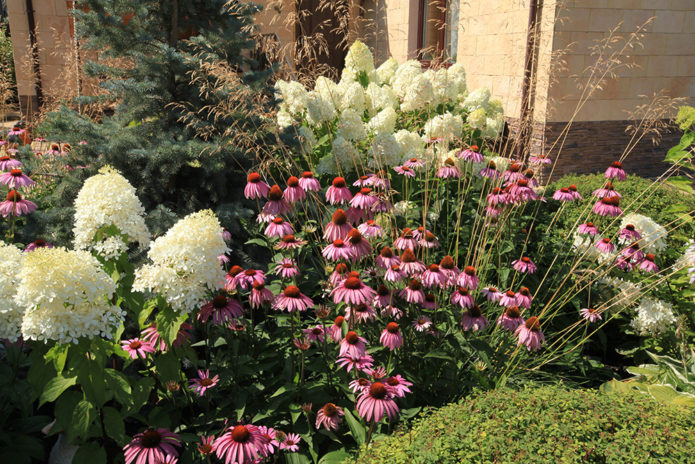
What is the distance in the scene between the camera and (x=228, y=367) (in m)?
2.15

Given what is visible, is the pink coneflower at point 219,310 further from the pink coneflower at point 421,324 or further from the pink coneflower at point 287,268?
the pink coneflower at point 421,324

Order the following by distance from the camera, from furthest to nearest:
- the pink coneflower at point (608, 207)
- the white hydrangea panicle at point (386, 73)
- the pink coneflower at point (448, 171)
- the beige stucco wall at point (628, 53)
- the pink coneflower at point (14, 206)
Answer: the beige stucco wall at point (628, 53), the white hydrangea panicle at point (386, 73), the pink coneflower at point (448, 171), the pink coneflower at point (608, 207), the pink coneflower at point (14, 206)

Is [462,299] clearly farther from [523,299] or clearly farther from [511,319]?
[523,299]

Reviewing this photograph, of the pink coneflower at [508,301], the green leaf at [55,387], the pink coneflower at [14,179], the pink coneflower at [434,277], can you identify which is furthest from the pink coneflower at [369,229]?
the pink coneflower at [14,179]

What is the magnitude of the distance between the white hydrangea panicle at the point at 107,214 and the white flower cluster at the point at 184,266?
0.24m

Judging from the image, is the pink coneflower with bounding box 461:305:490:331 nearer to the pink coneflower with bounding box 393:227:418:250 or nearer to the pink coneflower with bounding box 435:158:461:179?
the pink coneflower with bounding box 393:227:418:250

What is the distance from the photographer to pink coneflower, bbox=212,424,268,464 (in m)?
1.68

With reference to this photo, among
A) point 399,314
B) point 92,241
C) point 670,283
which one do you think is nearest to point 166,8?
point 92,241

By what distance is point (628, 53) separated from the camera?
22.5 ft

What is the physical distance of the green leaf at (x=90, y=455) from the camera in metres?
1.86

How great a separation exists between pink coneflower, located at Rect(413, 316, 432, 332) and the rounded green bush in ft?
1.19

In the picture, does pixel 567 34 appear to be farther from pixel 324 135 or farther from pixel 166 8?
pixel 166 8

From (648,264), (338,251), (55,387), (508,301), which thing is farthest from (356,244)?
(648,264)

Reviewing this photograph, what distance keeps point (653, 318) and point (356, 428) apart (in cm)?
191
